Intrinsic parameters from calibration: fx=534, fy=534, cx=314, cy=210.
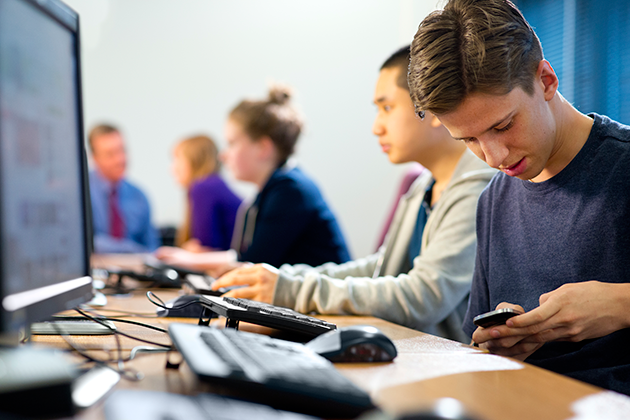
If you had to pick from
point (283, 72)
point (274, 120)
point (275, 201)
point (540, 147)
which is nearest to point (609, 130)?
point (540, 147)

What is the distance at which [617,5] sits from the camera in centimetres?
295

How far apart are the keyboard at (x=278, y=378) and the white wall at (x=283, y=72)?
373cm

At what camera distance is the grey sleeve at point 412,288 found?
110 centimetres

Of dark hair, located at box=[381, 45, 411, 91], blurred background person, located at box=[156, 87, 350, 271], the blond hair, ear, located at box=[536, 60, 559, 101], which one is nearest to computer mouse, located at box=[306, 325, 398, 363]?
ear, located at box=[536, 60, 559, 101]

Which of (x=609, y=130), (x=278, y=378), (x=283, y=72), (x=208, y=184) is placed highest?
(x=283, y=72)

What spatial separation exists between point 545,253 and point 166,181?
3549mm

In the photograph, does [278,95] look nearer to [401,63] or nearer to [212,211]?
[212,211]

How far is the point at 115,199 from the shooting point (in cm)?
351

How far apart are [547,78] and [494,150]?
16cm

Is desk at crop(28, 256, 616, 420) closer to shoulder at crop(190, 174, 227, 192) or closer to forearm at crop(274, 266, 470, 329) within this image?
forearm at crop(274, 266, 470, 329)

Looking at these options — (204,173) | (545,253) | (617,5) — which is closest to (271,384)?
(545,253)

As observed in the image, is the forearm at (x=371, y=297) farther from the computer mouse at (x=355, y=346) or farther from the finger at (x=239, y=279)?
the computer mouse at (x=355, y=346)

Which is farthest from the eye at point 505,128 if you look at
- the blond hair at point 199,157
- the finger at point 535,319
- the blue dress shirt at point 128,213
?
the blue dress shirt at point 128,213

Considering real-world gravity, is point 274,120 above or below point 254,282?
above
